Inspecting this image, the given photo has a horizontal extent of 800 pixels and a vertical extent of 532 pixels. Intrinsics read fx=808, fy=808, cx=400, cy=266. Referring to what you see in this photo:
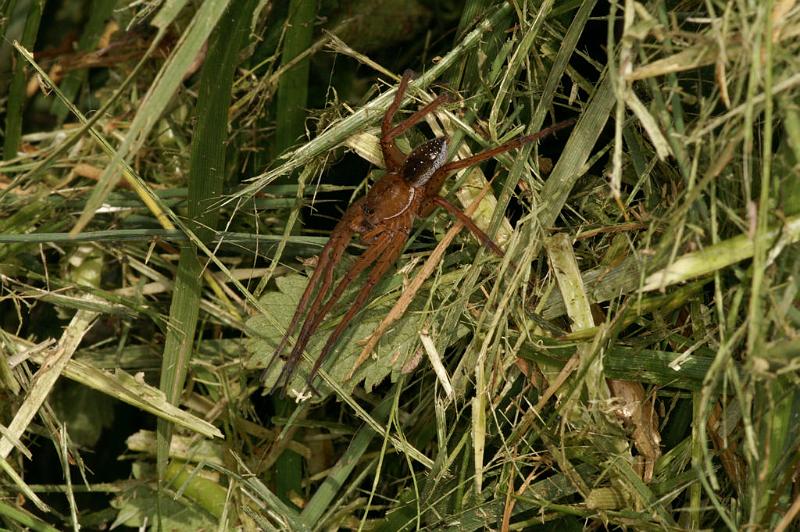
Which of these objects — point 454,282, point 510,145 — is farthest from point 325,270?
point 510,145

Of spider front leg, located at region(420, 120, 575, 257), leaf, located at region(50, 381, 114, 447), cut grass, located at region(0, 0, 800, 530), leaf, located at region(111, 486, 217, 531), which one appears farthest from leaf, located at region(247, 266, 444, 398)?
leaf, located at region(50, 381, 114, 447)

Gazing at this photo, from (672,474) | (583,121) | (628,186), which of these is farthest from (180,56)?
(672,474)

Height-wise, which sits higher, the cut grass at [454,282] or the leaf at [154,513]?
the cut grass at [454,282]

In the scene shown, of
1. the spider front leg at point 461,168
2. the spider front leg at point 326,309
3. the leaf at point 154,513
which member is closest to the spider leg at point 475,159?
the spider front leg at point 461,168

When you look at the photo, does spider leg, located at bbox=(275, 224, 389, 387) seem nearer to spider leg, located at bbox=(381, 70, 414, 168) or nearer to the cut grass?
the cut grass

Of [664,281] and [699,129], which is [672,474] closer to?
[664,281]

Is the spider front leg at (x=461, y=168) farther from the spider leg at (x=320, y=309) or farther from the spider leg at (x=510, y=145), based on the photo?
the spider leg at (x=320, y=309)
